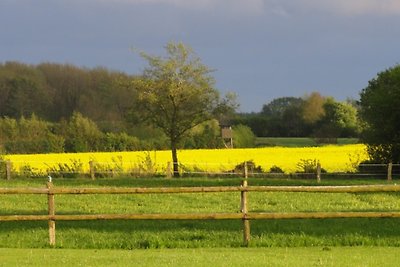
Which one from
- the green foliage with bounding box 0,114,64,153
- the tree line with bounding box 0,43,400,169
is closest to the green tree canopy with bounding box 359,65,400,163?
the tree line with bounding box 0,43,400,169

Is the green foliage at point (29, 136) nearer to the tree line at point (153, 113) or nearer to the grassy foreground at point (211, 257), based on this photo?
the tree line at point (153, 113)

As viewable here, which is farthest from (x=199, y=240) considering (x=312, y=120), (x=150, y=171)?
(x=312, y=120)

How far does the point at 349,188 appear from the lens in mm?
14250

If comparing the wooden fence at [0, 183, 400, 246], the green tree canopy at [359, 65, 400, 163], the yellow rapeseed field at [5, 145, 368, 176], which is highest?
the green tree canopy at [359, 65, 400, 163]

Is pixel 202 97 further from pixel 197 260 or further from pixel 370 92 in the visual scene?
pixel 197 260

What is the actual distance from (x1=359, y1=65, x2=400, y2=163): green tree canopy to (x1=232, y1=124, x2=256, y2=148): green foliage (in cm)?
2651

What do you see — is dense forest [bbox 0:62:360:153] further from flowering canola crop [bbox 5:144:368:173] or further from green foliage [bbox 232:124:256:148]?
flowering canola crop [bbox 5:144:368:173]

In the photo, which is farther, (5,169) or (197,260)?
(5,169)

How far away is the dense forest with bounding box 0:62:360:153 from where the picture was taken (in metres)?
62.5

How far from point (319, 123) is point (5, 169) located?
58377mm

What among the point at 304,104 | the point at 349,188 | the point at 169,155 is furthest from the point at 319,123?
the point at 349,188

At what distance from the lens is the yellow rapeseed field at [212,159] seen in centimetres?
4459

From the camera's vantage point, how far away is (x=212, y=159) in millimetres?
53531

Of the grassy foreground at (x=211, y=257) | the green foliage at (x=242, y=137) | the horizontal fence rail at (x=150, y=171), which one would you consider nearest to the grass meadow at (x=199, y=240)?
the grassy foreground at (x=211, y=257)
